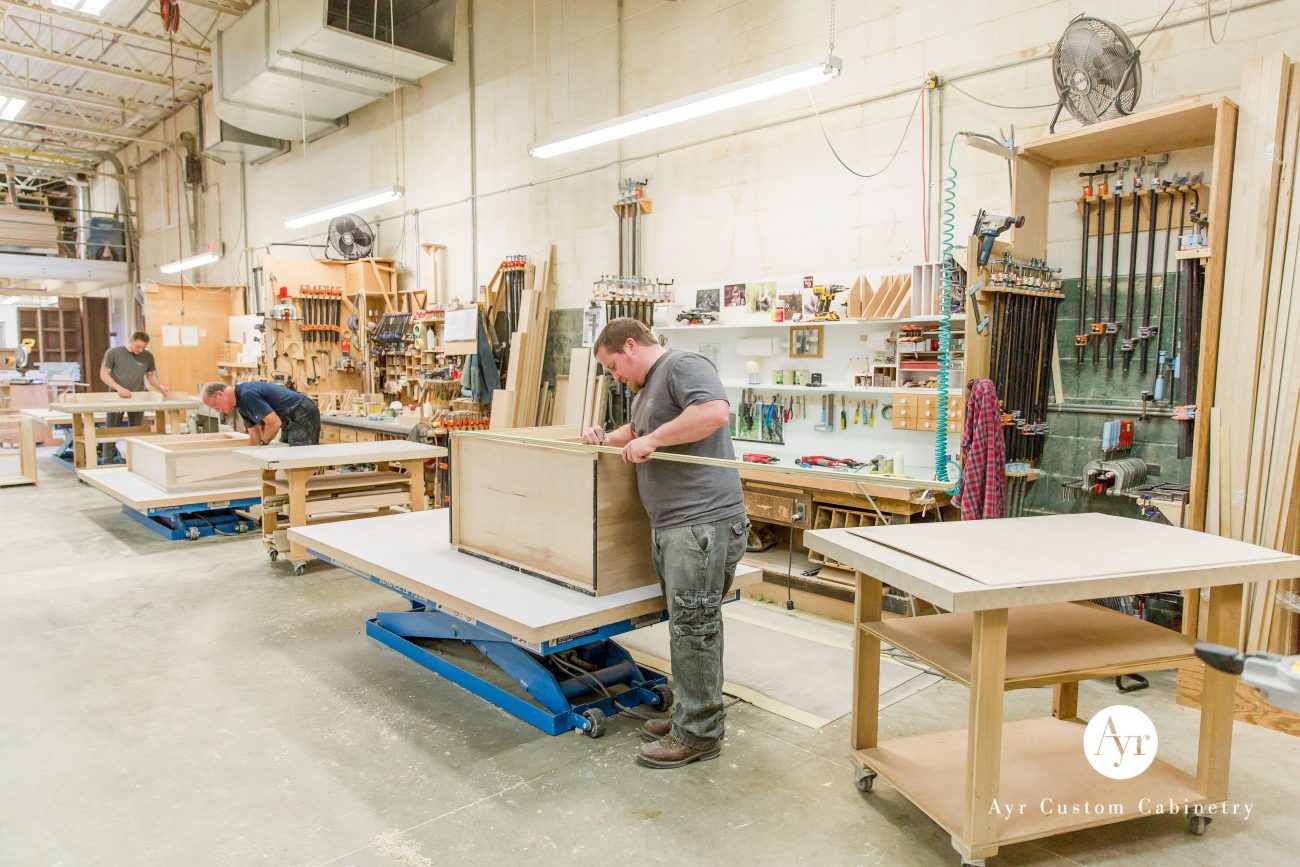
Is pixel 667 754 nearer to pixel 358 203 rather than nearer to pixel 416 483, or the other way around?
pixel 416 483

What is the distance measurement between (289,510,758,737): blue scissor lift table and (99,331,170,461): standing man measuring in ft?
22.6

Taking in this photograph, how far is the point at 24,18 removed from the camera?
30.3 ft

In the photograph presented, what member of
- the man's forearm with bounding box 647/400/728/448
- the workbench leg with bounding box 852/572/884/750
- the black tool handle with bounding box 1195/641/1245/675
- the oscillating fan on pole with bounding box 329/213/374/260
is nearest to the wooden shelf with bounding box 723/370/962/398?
the workbench leg with bounding box 852/572/884/750

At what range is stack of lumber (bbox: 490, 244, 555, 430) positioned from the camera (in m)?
6.80

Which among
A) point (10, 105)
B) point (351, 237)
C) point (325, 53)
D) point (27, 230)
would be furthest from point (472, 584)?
point (27, 230)

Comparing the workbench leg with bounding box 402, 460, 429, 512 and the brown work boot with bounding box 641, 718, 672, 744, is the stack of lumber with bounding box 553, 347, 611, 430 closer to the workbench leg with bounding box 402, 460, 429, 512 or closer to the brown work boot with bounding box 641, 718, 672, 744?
the workbench leg with bounding box 402, 460, 429, 512

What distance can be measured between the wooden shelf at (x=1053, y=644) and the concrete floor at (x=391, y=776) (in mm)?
548

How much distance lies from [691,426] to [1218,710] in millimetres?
1736

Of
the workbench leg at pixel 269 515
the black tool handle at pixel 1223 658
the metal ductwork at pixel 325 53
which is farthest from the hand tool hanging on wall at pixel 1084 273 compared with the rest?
the metal ductwork at pixel 325 53

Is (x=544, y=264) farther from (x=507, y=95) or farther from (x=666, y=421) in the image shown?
(x=666, y=421)

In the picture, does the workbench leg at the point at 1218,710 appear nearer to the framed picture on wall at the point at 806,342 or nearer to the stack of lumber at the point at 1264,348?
the stack of lumber at the point at 1264,348

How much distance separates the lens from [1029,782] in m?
2.29

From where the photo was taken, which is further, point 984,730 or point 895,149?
point 895,149

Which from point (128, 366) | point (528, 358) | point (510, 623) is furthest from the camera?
point (128, 366)
